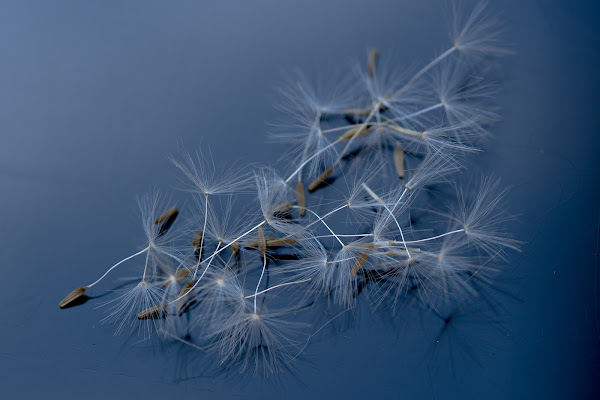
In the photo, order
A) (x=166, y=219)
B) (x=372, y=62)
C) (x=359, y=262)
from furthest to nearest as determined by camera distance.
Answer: (x=372, y=62) → (x=166, y=219) → (x=359, y=262)

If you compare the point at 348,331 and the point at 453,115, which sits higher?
the point at 453,115

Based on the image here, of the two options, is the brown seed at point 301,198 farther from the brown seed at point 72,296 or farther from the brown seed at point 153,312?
the brown seed at point 72,296

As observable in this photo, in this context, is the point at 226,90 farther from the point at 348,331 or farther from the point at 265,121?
the point at 348,331

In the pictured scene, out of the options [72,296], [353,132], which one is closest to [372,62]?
[353,132]

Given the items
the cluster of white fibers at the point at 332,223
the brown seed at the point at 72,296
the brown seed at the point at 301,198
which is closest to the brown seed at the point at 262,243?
the cluster of white fibers at the point at 332,223

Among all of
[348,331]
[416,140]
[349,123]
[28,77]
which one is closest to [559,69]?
[416,140]

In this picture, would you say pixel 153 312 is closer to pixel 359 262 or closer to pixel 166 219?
→ pixel 166 219

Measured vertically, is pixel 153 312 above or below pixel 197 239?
below
